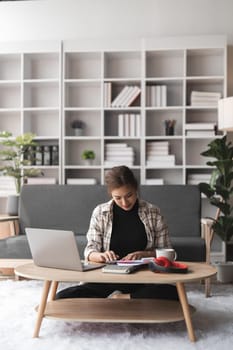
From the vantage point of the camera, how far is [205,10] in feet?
18.7

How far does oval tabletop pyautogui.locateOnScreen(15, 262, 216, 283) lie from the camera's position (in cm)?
252

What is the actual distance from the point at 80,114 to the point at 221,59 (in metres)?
1.64

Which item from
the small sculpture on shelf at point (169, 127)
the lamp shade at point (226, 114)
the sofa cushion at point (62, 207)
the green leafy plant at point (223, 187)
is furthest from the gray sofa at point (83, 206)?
the small sculpture on shelf at point (169, 127)

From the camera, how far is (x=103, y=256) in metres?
2.89

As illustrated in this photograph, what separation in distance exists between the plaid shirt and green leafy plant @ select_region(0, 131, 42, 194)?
2.32 m

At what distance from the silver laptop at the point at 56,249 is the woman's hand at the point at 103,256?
0.07 m

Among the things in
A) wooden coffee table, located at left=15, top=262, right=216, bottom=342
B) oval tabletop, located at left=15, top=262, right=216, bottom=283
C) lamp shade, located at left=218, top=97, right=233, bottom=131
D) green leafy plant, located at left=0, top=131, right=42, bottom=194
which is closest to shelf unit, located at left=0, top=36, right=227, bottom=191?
green leafy plant, located at left=0, top=131, right=42, bottom=194

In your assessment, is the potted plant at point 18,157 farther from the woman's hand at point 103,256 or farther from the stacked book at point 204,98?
the woman's hand at point 103,256

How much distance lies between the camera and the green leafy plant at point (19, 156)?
529 cm

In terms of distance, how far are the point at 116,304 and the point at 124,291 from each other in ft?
0.73

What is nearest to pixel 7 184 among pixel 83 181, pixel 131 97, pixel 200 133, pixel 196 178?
pixel 83 181

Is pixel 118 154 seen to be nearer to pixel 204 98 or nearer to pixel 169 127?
pixel 169 127

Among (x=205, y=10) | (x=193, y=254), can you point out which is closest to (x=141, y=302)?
(x=193, y=254)

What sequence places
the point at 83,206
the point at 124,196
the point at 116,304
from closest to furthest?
the point at 116,304 < the point at 124,196 < the point at 83,206
